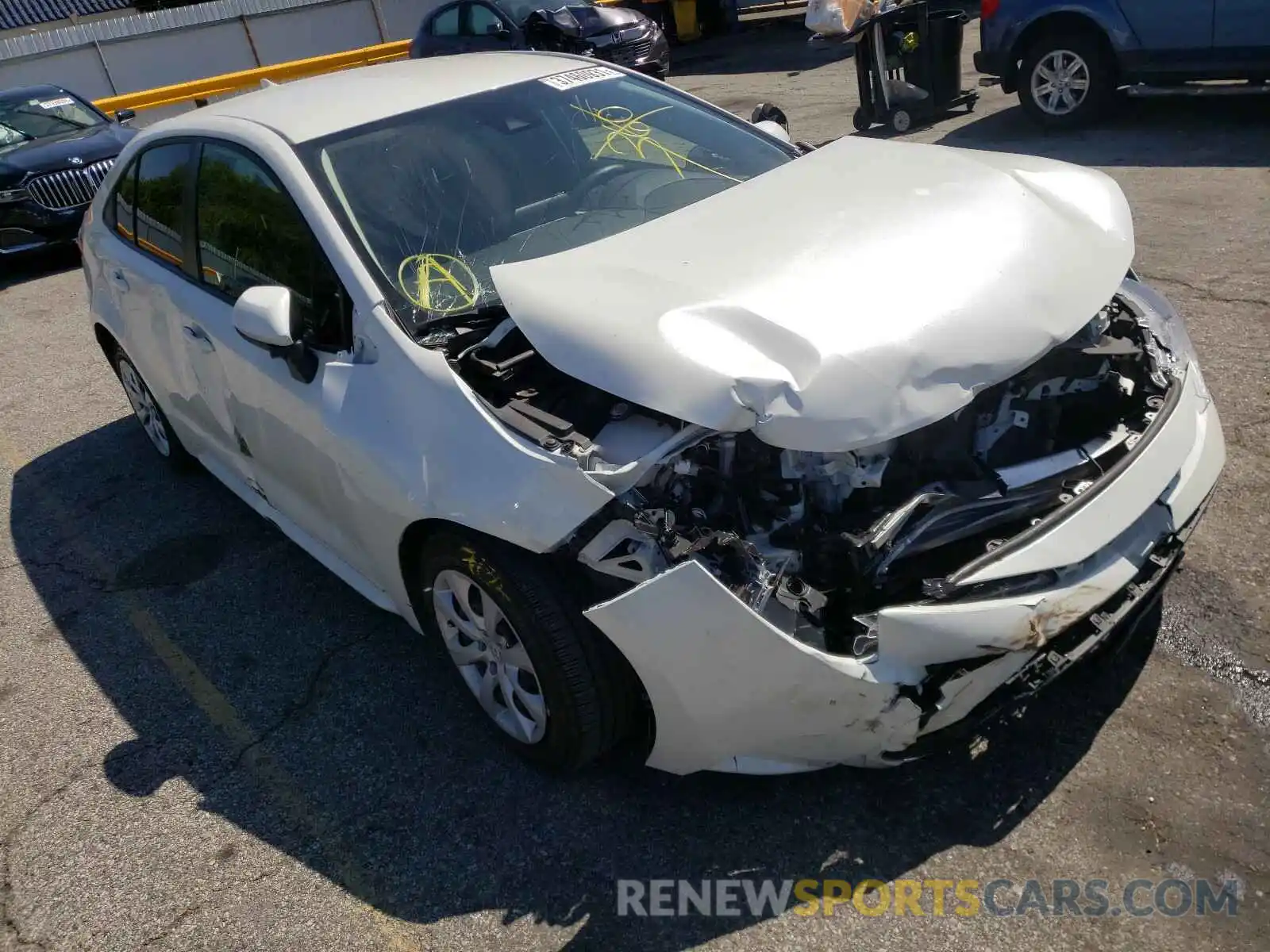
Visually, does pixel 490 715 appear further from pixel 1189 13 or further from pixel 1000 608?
pixel 1189 13

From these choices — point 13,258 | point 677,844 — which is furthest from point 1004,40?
point 13,258

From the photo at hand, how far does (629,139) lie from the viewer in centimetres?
390

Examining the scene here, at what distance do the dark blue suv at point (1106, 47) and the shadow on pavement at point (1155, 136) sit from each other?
0.96ft

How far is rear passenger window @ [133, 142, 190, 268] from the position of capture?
401cm

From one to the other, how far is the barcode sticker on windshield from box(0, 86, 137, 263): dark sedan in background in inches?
264

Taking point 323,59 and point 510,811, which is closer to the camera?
point 510,811

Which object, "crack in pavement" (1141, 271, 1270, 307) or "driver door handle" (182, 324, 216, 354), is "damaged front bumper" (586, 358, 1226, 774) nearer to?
"driver door handle" (182, 324, 216, 354)

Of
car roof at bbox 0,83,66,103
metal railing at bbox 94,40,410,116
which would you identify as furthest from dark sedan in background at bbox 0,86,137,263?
metal railing at bbox 94,40,410,116

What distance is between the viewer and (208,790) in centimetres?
317

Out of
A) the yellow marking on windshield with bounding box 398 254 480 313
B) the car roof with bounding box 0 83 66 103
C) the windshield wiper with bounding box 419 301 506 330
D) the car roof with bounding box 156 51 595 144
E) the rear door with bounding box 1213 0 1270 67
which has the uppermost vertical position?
the car roof with bounding box 156 51 595 144

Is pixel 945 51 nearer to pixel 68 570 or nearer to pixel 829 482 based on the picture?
pixel 829 482

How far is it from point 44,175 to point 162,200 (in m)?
6.52

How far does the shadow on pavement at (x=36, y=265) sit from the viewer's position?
32.8 ft

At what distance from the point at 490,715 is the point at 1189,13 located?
25.8ft
